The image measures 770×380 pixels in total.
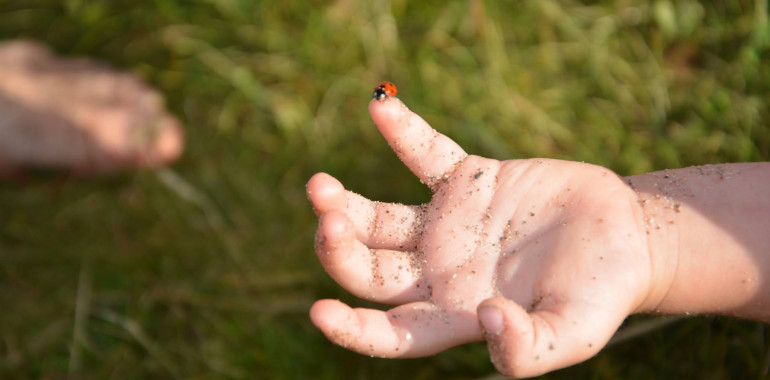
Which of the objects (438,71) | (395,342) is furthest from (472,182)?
(438,71)

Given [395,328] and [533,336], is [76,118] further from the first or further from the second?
[533,336]

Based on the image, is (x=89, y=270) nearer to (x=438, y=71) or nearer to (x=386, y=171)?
(x=386, y=171)

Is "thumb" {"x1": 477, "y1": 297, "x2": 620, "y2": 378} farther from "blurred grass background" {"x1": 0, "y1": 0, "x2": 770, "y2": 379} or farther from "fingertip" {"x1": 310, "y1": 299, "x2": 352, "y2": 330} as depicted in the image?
"blurred grass background" {"x1": 0, "y1": 0, "x2": 770, "y2": 379}

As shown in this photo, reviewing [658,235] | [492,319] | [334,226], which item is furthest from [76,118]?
[658,235]

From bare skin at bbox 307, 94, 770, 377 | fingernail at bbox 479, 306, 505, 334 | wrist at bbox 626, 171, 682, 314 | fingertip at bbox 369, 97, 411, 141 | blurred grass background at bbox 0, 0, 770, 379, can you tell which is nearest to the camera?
fingernail at bbox 479, 306, 505, 334

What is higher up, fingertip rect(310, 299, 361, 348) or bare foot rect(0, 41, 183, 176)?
fingertip rect(310, 299, 361, 348)

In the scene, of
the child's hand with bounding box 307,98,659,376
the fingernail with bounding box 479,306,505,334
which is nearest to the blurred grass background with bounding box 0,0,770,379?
the child's hand with bounding box 307,98,659,376

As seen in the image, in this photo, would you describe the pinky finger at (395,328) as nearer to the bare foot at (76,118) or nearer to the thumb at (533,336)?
the thumb at (533,336)
